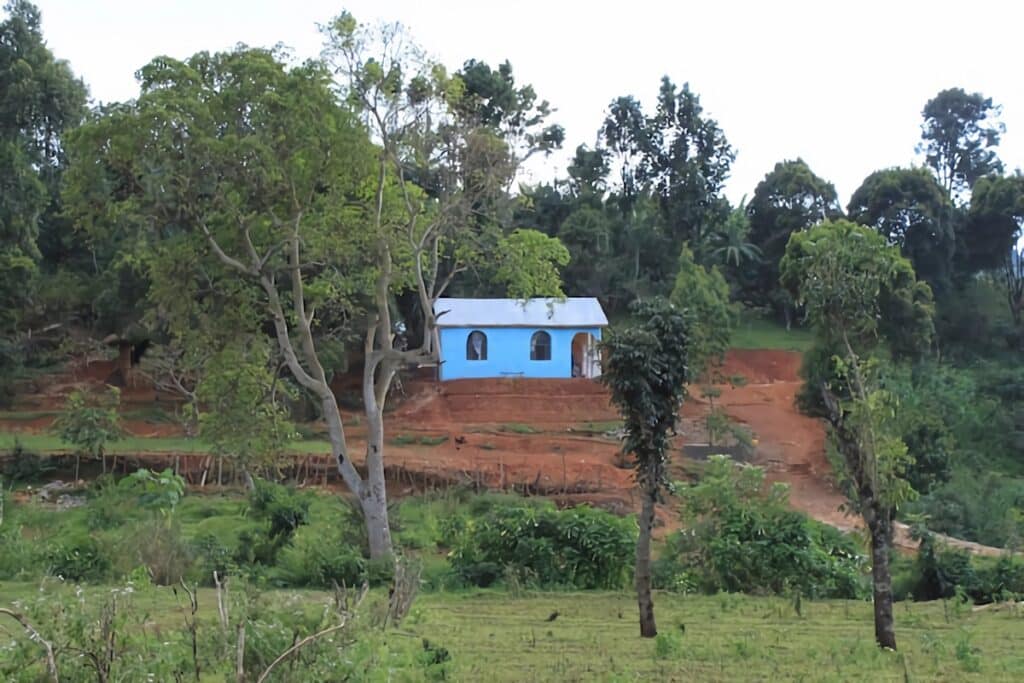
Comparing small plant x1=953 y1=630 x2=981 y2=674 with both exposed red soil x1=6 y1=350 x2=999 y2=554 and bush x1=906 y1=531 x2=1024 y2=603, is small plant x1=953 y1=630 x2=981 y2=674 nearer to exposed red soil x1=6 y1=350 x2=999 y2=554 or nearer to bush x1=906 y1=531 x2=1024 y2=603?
bush x1=906 y1=531 x2=1024 y2=603

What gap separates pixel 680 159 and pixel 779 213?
5727mm

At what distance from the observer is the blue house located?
37812 mm

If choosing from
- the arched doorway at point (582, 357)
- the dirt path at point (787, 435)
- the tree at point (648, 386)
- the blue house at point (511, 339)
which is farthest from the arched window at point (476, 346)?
the tree at point (648, 386)

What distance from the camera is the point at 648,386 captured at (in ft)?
33.0

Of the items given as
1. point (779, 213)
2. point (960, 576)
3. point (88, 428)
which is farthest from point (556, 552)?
point (779, 213)

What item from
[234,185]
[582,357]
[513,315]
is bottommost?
[582,357]

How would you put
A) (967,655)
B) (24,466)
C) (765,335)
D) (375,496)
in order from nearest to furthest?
(967,655) → (375,496) → (24,466) → (765,335)

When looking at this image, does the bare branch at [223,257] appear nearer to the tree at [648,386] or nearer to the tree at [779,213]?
the tree at [648,386]

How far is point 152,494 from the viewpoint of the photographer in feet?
59.6

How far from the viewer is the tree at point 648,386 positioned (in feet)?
33.0

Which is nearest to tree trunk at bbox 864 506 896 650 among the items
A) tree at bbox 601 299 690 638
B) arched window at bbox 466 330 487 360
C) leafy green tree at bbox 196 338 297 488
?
tree at bbox 601 299 690 638

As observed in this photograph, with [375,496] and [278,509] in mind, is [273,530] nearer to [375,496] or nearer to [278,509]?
[278,509]

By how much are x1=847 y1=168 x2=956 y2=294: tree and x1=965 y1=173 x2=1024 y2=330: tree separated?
2.24 meters

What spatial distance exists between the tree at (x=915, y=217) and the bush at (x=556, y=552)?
29.2 metres
